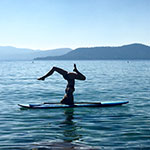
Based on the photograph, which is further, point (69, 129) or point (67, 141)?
point (69, 129)

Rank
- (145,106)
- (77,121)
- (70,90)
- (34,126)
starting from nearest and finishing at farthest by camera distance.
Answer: (34,126) < (77,121) < (70,90) < (145,106)

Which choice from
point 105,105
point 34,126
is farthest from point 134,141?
point 105,105

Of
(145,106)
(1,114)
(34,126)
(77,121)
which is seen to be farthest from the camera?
(145,106)

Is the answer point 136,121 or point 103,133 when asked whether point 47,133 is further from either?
point 136,121

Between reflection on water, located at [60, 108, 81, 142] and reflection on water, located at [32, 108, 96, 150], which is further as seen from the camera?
reflection on water, located at [60, 108, 81, 142]

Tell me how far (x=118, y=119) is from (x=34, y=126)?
4481mm

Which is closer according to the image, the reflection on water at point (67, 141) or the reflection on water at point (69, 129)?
the reflection on water at point (67, 141)

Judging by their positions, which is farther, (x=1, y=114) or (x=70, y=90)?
(x=70, y=90)

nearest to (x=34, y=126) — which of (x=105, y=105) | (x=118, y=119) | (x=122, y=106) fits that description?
(x=118, y=119)

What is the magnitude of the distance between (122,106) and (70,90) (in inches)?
149

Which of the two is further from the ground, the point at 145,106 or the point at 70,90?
the point at 70,90

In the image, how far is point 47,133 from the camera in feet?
37.9

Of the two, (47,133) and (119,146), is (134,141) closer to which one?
(119,146)

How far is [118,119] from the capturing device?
14328mm
